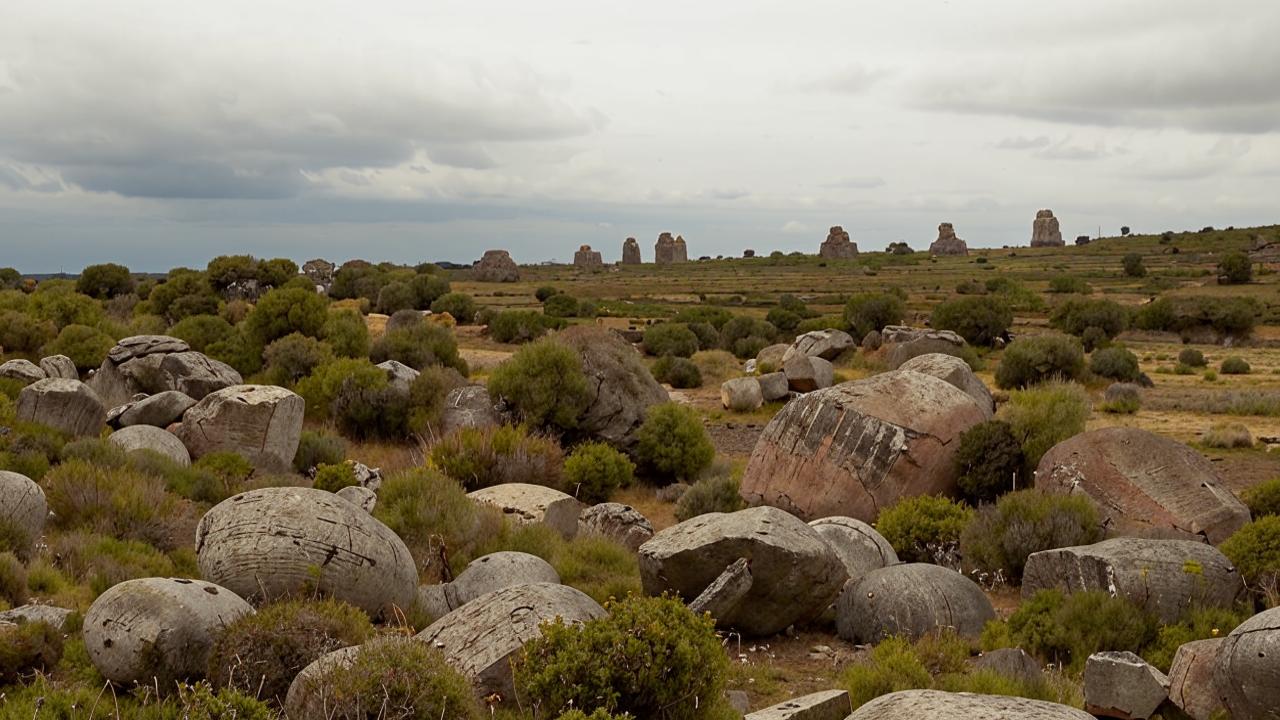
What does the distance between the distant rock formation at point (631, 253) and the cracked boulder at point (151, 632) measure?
142m

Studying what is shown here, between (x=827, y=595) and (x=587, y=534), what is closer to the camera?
(x=827, y=595)

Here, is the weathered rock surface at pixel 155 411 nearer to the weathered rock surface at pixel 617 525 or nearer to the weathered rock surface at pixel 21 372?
the weathered rock surface at pixel 21 372

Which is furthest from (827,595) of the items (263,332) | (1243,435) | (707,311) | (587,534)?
(707,311)

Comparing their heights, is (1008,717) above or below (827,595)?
above

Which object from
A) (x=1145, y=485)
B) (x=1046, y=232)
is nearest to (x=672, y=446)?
(x=1145, y=485)

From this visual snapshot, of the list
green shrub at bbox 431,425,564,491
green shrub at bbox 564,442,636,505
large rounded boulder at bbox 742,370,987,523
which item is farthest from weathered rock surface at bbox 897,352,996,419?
green shrub at bbox 431,425,564,491

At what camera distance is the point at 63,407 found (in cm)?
1755

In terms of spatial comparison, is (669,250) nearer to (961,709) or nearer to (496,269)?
(496,269)

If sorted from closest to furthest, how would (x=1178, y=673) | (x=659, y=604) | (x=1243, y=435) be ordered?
1. (x=659, y=604)
2. (x=1178, y=673)
3. (x=1243, y=435)

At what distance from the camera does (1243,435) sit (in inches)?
895

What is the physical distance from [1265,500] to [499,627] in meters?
11.0

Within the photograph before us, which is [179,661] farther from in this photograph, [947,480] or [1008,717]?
[947,480]

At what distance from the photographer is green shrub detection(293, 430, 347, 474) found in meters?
18.6

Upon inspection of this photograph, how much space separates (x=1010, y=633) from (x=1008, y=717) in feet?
14.3
